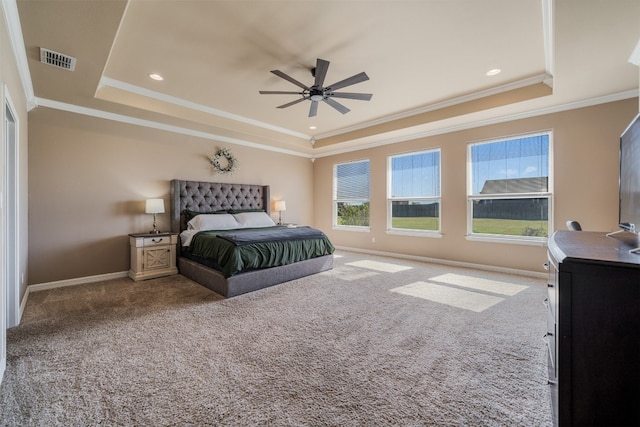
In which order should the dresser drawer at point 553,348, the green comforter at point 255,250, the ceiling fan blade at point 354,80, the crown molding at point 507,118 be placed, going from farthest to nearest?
the crown molding at point 507,118, the green comforter at point 255,250, the ceiling fan blade at point 354,80, the dresser drawer at point 553,348

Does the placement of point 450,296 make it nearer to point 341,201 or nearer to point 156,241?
point 341,201

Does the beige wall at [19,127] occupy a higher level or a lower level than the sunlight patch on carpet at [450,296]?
higher

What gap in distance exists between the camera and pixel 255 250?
3570 mm

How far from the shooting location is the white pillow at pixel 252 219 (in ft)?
17.3

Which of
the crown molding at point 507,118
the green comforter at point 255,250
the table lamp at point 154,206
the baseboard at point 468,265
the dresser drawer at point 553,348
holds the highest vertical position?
the crown molding at point 507,118

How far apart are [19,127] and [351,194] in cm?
575

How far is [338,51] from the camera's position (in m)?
3.00

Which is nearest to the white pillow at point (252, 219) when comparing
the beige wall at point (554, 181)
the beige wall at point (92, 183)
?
the beige wall at point (92, 183)

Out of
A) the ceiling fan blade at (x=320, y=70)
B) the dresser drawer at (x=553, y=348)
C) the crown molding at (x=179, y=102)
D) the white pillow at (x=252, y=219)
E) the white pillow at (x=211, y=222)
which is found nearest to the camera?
the dresser drawer at (x=553, y=348)

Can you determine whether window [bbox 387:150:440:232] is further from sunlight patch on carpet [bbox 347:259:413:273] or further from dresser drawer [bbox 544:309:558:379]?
dresser drawer [bbox 544:309:558:379]

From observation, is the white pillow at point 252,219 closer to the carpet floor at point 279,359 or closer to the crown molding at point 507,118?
the carpet floor at point 279,359

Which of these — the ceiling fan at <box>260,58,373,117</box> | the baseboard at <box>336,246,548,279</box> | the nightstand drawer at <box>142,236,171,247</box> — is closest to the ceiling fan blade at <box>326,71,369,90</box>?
the ceiling fan at <box>260,58,373,117</box>

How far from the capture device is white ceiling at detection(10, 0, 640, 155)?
2264 mm

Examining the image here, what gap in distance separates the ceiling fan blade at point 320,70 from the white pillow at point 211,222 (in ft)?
9.78
